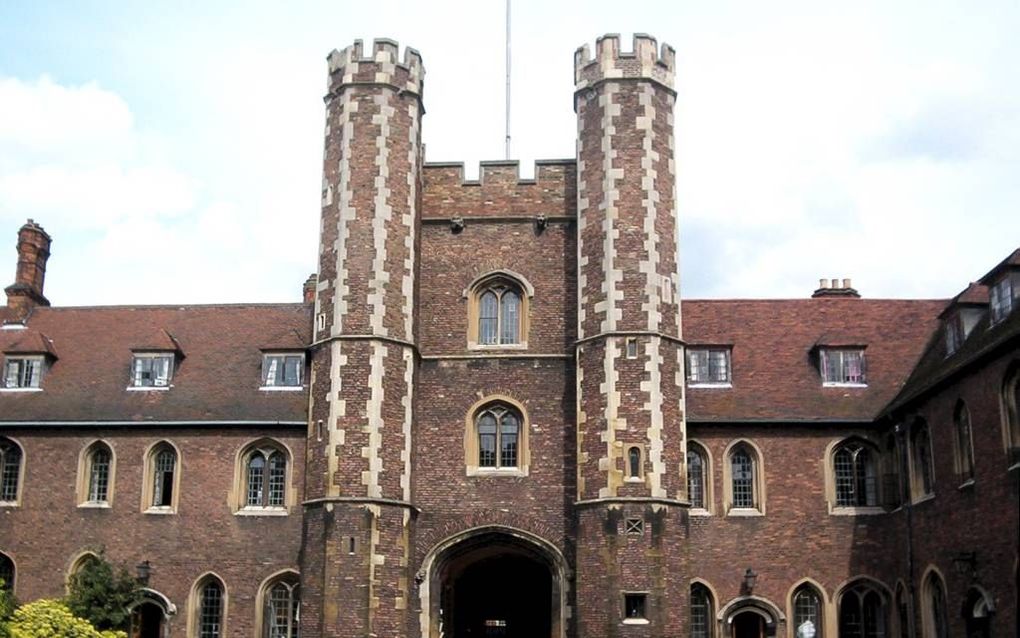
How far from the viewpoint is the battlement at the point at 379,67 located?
99.8ft

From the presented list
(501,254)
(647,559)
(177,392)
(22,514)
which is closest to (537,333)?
(501,254)

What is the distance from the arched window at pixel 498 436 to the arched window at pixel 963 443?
970 centimetres

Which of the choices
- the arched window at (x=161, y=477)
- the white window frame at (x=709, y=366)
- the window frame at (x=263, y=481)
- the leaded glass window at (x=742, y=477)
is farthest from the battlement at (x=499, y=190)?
the arched window at (x=161, y=477)

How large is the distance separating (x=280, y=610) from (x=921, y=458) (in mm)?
15155

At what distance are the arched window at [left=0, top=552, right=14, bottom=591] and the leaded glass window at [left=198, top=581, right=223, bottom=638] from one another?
4.82m

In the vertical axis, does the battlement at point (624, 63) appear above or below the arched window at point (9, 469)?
above

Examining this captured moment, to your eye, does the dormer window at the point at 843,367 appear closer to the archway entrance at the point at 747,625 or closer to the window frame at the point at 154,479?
the archway entrance at the point at 747,625

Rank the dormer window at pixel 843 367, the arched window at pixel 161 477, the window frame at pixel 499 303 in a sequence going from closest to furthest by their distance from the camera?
the window frame at pixel 499 303 < the arched window at pixel 161 477 < the dormer window at pixel 843 367

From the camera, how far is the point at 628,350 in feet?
91.9

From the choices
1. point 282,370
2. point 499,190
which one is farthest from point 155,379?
point 499,190

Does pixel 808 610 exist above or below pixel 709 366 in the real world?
below

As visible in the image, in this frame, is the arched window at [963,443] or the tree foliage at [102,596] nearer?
the arched window at [963,443]

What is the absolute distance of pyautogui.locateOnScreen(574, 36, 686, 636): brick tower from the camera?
26594mm

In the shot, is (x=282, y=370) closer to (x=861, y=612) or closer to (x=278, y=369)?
(x=278, y=369)
